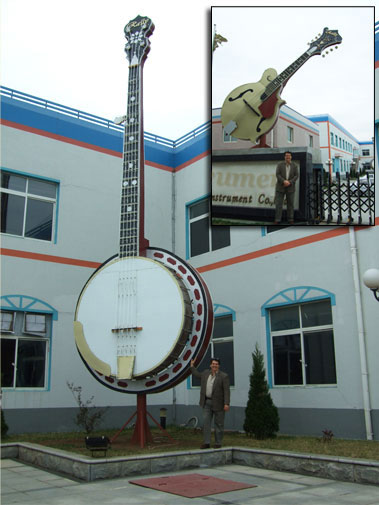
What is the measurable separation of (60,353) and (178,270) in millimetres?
4396

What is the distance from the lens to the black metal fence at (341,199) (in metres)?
8.38

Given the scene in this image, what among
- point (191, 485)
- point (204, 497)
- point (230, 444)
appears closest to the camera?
point (204, 497)

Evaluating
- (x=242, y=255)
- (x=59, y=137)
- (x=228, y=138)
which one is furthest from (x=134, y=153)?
(x=59, y=137)

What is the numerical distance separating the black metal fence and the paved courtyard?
426cm

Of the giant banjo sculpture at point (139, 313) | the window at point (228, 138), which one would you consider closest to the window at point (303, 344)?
the giant banjo sculpture at point (139, 313)

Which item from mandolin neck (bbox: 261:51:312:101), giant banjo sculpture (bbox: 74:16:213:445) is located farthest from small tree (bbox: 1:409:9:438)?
mandolin neck (bbox: 261:51:312:101)

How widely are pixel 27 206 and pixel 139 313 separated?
493cm

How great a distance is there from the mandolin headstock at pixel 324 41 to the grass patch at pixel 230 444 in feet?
19.0

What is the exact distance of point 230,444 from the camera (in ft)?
26.5

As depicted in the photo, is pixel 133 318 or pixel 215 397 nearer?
pixel 215 397

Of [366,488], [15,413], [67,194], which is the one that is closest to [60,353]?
[15,413]

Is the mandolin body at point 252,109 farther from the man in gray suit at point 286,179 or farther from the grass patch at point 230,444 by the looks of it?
the grass patch at point 230,444

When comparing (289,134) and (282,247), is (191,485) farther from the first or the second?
(282,247)

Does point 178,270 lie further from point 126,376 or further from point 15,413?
point 15,413
